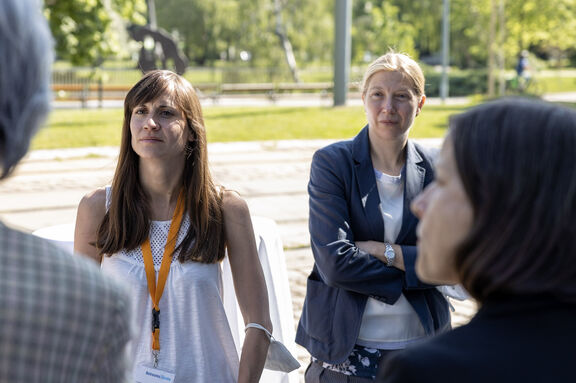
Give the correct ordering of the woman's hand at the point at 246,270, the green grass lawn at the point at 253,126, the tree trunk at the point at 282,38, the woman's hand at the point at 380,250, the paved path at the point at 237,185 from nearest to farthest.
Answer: the woman's hand at the point at 246,270, the woman's hand at the point at 380,250, the paved path at the point at 237,185, the green grass lawn at the point at 253,126, the tree trunk at the point at 282,38

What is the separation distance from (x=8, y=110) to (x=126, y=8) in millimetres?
19155

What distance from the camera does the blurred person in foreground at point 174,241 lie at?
285 centimetres

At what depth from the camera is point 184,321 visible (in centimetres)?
285

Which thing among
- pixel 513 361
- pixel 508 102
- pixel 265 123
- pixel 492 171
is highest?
pixel 508 102

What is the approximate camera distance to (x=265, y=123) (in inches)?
763

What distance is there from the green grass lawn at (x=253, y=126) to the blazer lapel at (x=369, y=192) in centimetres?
1283

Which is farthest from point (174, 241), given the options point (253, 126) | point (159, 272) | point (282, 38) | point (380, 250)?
point (282, 38)

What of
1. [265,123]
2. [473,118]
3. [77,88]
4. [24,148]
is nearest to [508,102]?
[473,118]

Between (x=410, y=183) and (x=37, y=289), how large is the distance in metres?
2.24

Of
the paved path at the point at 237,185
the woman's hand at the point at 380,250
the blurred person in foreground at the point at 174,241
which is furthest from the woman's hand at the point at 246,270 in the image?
the paved path at the point at 237,185

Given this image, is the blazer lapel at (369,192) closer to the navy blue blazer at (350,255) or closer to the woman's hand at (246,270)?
the navy blue blazer at (350,255)

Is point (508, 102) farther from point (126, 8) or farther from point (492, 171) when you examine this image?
point (126, 8)

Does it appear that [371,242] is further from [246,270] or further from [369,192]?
[246,270]

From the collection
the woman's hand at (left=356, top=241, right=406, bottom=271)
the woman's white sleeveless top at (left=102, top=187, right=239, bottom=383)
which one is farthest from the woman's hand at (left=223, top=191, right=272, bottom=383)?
the woman's hand at (left=356, top=241, right=406, bottom=271)
